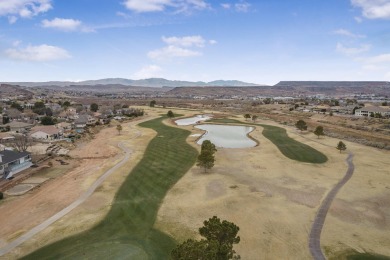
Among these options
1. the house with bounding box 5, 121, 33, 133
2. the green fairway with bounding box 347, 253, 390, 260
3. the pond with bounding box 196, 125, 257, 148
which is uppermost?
the house with bounding box 5, 121, 33, 133

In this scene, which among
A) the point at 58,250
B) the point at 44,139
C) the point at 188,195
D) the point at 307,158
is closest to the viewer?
the point at 58,250

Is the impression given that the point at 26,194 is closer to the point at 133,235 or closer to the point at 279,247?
the point at 133,235

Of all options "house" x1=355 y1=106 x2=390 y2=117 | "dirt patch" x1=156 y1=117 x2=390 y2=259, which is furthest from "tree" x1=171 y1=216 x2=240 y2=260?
"house" x1=355 y1=106 x2=390 y2=117

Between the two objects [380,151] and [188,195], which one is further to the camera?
[380,151]

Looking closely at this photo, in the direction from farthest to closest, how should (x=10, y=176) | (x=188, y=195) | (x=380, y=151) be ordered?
(x=380, y=151), (x=10, y=176), (x=188, y=195)

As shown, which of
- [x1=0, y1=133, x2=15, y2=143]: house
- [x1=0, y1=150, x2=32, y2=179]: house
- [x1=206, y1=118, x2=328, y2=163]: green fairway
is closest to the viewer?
[x1=0, y1=150, x2=32, y2=179]: house

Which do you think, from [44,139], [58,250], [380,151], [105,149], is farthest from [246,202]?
[44,139]

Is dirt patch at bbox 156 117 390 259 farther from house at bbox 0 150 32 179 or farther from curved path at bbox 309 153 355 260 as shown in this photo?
house at bbox 0 150 32 179
